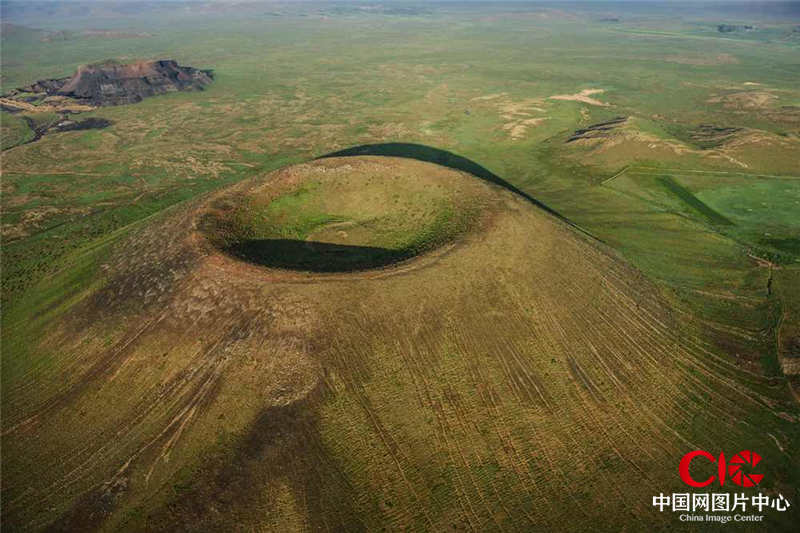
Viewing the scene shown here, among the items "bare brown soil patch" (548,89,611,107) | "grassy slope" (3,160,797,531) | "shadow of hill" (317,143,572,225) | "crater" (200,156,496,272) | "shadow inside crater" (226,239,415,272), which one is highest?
"bare brown soil patch" (548,89,611,107)

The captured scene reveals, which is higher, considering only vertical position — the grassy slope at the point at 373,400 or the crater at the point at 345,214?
the crater at the point at 345,214

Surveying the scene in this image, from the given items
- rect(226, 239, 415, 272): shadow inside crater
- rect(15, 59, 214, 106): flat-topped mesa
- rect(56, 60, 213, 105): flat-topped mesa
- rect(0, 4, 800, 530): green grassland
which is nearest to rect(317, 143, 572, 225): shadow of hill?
rect(0, 4, 800, 530): green grassland

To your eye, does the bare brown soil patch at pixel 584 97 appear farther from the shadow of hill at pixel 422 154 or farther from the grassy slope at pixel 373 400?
the grassy slope at pixel 373 400

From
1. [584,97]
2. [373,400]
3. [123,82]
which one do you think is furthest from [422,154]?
[123,82]

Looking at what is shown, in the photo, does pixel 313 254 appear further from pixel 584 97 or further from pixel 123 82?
pixel 123 82

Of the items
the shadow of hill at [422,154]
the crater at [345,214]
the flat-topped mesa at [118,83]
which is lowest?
the crater at [345,214]

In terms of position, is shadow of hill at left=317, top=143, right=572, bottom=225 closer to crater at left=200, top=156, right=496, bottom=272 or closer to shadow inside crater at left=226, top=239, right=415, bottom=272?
crater at left=200, top=156, right=496, bottom=272

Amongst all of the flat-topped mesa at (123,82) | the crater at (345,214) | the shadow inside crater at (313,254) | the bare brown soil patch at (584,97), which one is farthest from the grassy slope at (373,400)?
the flat-topped mesa at (123,82)
